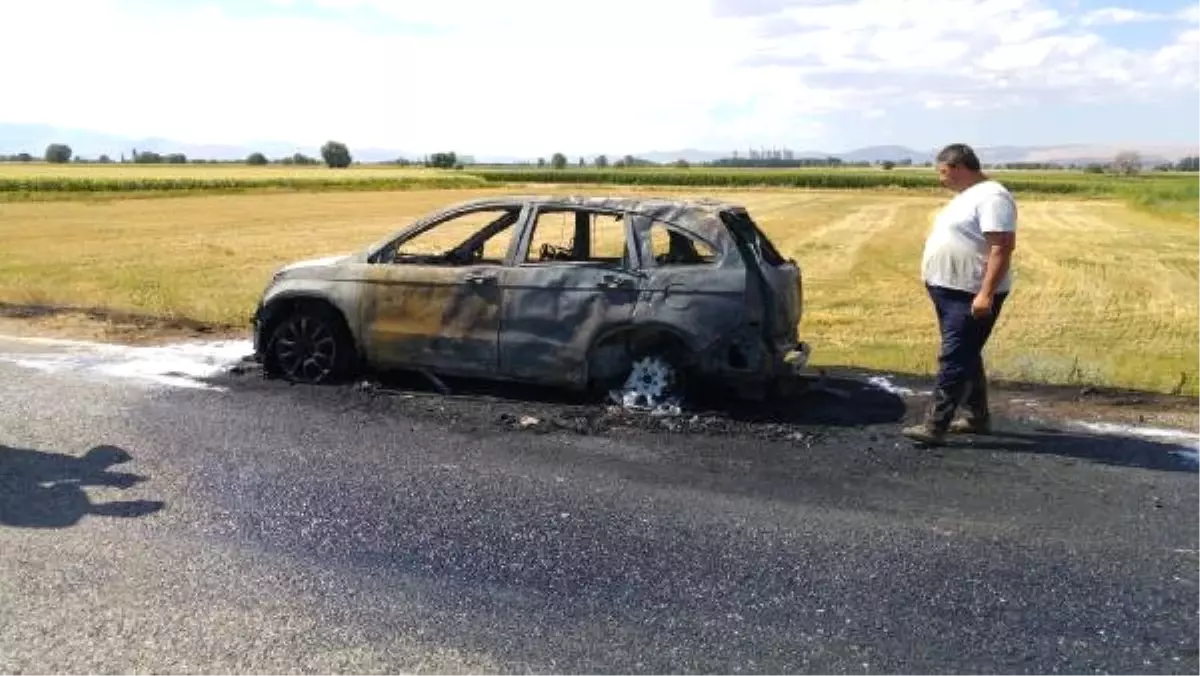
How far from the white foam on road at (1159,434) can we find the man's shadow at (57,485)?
5818 mm

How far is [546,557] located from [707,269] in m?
3.00

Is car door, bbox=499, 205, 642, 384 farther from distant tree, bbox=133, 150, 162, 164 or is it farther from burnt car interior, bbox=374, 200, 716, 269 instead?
distant tree, bbox=133, 150, 162, 164

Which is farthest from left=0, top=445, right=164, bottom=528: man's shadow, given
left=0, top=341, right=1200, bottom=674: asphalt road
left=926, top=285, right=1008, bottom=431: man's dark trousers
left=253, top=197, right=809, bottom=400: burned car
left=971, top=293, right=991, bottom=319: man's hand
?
left=971, top=293, right=991, bottom=319: man's hand

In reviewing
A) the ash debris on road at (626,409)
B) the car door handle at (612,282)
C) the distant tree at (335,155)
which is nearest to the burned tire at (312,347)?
the ash debris on road at (626,409)

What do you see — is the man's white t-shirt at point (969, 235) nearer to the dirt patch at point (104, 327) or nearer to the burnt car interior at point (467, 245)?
the burnt car interior at point (467, 245)

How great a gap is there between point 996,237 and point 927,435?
→ 4.25 ft

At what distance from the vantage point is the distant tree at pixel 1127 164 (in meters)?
129

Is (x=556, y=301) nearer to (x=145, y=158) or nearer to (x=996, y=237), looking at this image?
(x=996, y=237)

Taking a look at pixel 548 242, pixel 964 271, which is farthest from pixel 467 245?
pixel 964 271

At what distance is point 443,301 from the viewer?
7.77 meters

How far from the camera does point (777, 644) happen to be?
12.7ft

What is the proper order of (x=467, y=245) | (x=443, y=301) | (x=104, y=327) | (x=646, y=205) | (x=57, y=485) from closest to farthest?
(x=57, y=485), (x=646, y=205), (x=443, y=301), (x=467, y=245), (x=104, y=327)

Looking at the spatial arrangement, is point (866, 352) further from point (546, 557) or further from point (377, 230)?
point (377, 230)

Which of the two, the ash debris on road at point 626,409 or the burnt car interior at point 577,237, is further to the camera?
the burnt car interior at point 577,237
